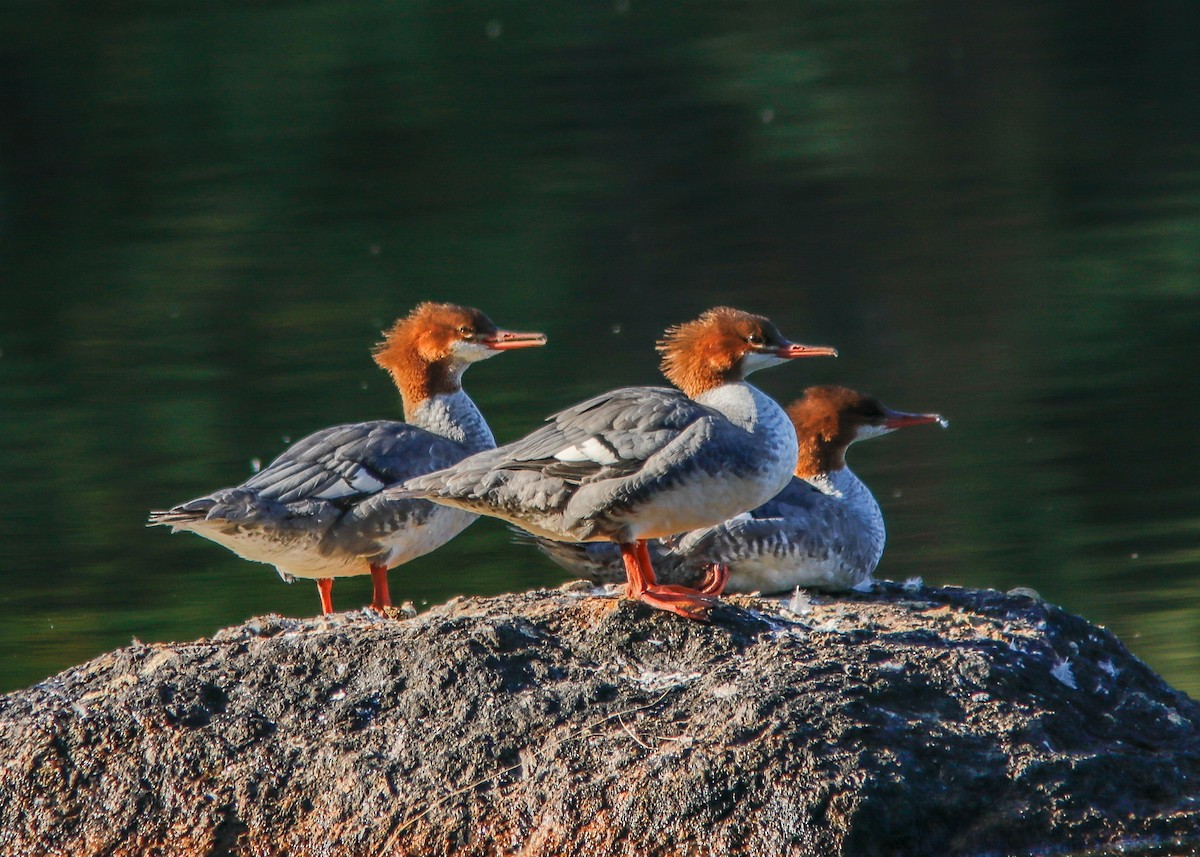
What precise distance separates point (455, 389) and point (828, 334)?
4.89m

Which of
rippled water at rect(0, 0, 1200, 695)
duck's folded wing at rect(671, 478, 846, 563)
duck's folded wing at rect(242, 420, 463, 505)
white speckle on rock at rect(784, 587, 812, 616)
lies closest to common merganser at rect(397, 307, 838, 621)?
white speckle on rock at rect(784, 587, 812, 616)

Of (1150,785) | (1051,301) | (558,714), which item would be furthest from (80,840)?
(1051,301)

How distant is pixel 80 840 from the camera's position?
3.83 m

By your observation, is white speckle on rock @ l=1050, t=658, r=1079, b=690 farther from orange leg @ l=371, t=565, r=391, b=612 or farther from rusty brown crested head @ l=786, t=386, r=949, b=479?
orange leg @ l=371, t=565, r=391, b=612

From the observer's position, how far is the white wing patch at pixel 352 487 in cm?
497

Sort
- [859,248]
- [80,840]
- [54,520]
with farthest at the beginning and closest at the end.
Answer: [859,248]
[54,520]
[80,840]

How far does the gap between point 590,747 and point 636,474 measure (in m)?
0.68

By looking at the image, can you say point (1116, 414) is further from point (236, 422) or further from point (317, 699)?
point (317, 699)

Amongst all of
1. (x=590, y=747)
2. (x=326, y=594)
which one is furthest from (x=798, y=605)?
(x=326, y=594)

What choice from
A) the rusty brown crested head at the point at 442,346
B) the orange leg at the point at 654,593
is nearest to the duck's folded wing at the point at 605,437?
the orange leg at the point at 654,593

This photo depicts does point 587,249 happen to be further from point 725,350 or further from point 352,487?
point 725,350

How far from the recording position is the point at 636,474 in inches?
164

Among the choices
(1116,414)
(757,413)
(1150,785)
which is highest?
(757,413)

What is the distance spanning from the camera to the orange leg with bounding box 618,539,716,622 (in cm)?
407
